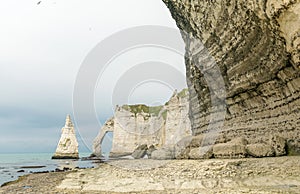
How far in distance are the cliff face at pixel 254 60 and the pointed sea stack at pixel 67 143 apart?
175 feet

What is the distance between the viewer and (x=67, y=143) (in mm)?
67500

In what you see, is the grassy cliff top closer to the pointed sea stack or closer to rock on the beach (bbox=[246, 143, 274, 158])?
Result: the pointed sea stack

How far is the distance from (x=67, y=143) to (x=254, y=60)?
62.0 m

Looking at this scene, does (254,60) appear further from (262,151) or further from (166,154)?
(166,154)

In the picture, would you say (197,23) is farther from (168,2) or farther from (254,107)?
(254,107)

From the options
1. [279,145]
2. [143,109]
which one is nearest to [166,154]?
[279,145]

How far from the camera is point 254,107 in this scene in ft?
44.2

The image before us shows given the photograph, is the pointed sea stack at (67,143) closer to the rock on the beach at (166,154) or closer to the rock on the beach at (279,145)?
the rock on the beach at (166,154)

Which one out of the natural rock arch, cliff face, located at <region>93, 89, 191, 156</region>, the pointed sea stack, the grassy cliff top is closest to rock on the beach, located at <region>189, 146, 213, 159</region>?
cliff face, located at <region>93, 89, 191, 156</region>

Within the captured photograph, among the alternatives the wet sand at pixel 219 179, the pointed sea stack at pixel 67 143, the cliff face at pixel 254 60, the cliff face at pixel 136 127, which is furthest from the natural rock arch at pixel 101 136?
the wet sand at pixel 219 179

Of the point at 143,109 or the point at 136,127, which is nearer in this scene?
the point at 136,127

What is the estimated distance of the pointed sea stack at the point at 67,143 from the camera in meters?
66.2

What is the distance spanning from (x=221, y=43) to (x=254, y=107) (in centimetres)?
388

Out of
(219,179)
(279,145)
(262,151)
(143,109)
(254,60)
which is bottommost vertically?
(219,179)
